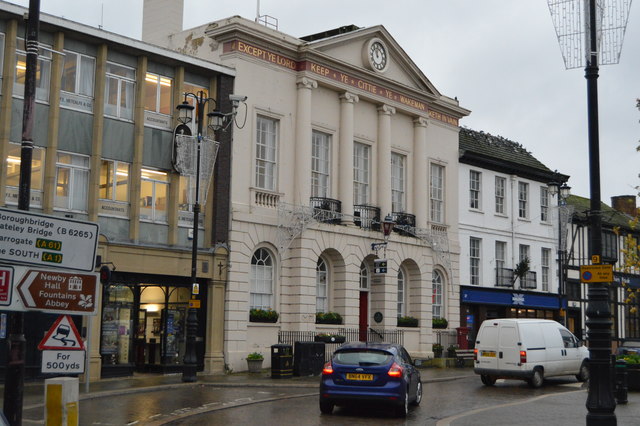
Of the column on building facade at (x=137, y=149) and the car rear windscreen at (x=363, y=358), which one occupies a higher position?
the column on building facade at (x=137, y=149)

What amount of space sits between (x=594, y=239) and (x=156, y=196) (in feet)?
56.3

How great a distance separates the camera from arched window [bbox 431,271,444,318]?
3903 cm

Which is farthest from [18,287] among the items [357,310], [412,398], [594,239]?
[357,310]

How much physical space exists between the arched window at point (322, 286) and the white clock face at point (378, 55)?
335 inches

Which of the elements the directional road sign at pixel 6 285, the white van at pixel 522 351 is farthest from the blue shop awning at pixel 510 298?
the directional road sign at pixel 6 285

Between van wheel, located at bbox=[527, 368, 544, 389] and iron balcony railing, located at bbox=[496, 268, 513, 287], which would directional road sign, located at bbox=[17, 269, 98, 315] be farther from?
iron balcony railing, located at bbox=[496, 268, 513, 287]

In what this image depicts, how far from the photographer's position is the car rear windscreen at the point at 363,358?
17688mm

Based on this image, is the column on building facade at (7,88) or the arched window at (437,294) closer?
the column on building facade at (7,88)

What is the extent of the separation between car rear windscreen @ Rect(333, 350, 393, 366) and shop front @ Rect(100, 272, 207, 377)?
1068cm

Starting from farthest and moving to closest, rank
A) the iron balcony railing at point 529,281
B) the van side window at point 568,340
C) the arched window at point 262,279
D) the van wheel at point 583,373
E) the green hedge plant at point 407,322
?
Result: 1. the iron balcony railing at point 529,281
2. the green hedge plant at point 407,322
3. the arched window at point 262,279
4. the van wheel at point 583,373
5. the van side window at point 568,340

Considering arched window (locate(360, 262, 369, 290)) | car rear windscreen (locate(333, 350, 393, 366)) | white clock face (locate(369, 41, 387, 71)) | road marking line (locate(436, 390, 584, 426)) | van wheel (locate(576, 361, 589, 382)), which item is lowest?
road marking line (locate(436, 390, 584, 426))

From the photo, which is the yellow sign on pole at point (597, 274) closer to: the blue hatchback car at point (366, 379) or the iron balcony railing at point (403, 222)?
the blue hatchback car at point (366, 379)

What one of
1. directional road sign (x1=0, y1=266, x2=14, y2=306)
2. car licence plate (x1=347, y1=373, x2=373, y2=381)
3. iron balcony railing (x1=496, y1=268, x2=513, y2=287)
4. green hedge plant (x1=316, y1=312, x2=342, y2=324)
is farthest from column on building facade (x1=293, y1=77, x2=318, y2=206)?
directional road sign (x1=0, y1=266, x2=14, y2=306)

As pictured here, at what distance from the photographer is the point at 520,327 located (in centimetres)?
2533
